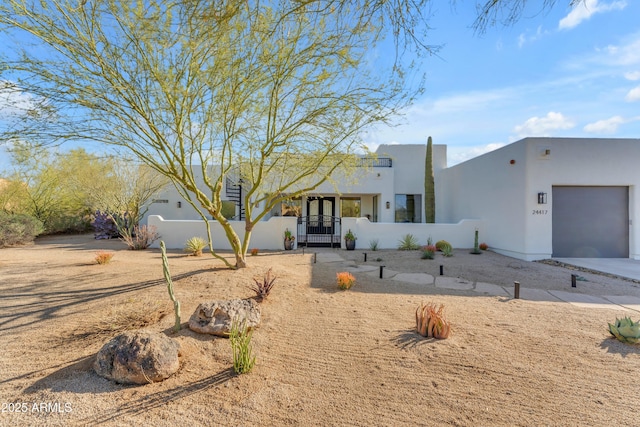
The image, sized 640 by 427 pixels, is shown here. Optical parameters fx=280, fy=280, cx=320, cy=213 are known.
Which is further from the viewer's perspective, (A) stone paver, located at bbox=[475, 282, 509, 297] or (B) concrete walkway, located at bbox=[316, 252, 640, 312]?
(A) stone paver, located at bbox=[475, 282, 509, 297]

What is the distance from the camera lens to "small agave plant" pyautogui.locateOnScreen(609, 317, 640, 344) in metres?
3.46

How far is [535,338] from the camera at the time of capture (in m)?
3.68

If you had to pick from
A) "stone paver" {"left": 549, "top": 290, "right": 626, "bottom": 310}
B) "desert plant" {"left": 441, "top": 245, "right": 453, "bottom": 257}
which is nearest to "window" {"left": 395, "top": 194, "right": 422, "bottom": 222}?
"desert plant" {"left": 441, "top": 245, "right": 453, "bottom": 257}

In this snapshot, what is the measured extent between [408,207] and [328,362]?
48.0ft

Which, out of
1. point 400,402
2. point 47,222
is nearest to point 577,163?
point 400,402

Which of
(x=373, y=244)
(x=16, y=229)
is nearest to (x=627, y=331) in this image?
(x=373, y=244)

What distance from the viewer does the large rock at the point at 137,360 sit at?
2.75m

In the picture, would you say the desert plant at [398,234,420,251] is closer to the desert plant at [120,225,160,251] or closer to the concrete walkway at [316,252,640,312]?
the concrete walkway at [316,252,640,312]

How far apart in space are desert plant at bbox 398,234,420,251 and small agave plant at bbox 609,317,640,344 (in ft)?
24.3

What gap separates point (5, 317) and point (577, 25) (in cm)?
926

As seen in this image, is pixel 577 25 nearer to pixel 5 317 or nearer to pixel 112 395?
pixel 112 395

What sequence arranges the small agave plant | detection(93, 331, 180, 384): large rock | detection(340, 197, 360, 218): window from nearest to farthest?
1. detection(93, 331, 180, 384): large rock
2. the small agave plant
3. detection(340, 197, 360, 218): window

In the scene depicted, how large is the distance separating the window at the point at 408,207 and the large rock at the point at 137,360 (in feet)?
49.0

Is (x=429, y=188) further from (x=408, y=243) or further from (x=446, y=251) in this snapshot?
(x=446, y=251)
